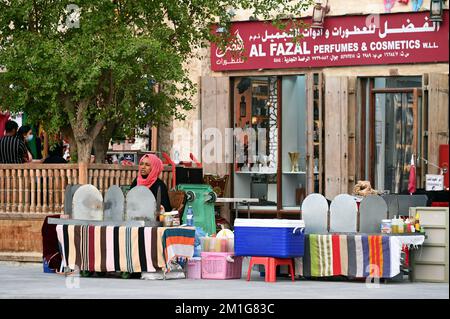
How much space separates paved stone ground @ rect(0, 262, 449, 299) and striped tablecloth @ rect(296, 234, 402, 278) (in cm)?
16

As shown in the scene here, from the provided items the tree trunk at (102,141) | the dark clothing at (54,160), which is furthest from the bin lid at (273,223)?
the tree trunk at (102,141)

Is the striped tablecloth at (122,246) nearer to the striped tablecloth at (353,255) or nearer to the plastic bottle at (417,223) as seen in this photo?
the striped tablecloth at (353,255)

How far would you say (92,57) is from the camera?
22.3 m

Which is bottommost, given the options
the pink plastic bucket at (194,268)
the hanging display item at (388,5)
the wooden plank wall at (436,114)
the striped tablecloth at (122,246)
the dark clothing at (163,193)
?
the pink plastic bucket at (194,268)

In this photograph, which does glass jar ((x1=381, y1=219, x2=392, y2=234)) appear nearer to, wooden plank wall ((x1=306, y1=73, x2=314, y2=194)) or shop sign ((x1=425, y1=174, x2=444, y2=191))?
shop sign ((x1=425, y1=174, x2=444, y2=191))

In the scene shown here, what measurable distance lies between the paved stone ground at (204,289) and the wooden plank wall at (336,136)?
18.9 feet

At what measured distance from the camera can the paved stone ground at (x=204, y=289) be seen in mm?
17000

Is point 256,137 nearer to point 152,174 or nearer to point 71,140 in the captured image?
point 71,140

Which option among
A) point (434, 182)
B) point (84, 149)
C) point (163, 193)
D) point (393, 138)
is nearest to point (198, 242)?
point (163, 193)

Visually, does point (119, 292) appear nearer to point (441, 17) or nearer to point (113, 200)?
point (113, 200)
